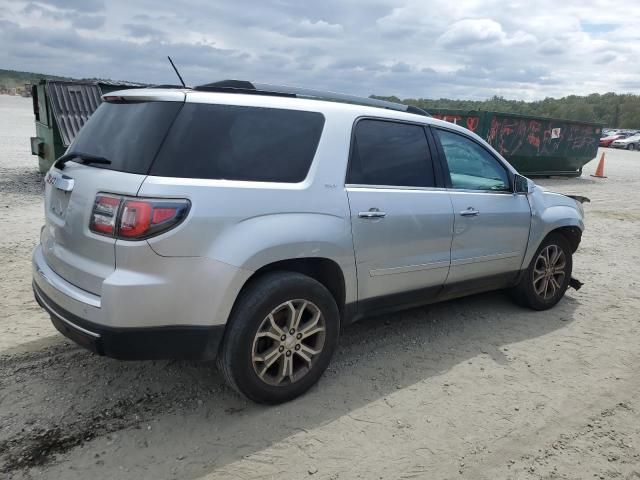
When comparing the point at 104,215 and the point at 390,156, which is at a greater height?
the point at 390,156

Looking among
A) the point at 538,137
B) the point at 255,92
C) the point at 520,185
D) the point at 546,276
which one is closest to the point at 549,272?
the point at 546,276

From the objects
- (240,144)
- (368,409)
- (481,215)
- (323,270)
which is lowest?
(368,409)

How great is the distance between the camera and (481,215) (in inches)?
163

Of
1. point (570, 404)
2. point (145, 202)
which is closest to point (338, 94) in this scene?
point (145, 202)

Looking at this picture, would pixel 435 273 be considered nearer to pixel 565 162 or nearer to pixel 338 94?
pixel 338 94

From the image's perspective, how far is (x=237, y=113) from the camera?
295cm

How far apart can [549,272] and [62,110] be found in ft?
30.1

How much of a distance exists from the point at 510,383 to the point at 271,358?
1728 millimetres

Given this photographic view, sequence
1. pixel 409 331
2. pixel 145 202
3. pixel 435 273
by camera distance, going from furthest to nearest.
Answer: pixel 409 331, pixel 435 273, pixel 145 202

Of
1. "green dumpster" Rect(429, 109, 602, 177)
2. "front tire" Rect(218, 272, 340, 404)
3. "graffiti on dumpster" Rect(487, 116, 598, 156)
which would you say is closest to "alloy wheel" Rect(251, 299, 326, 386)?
"front tire" Rect(218, 272, 340, 404)

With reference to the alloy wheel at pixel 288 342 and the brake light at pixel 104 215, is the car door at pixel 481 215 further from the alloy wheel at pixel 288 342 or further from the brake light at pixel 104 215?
the brake light at pixel 104 215

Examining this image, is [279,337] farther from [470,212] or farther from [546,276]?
[546,276]

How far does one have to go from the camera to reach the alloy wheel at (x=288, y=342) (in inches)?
118

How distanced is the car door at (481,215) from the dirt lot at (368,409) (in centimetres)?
55
